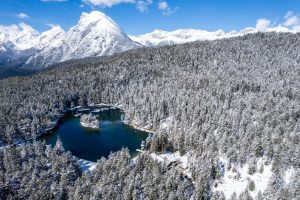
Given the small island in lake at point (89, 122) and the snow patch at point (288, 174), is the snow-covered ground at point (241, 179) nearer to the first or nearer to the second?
the snow patch at point (288, 174)

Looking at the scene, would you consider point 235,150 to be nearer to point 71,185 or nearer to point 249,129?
point 249,129

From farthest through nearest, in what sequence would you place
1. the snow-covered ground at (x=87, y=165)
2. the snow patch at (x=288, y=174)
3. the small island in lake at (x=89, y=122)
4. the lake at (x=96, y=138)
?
the small island in lake at (x=89, y=122) < the lake at (x=96, y=138) < the snow-covered ground at (x=87, y=165) < the snow patch at (x=288, y=174)

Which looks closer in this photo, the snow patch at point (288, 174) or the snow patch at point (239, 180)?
the snow patch at point (288, 174)

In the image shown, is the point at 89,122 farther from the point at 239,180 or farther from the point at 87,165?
the point at 239,180

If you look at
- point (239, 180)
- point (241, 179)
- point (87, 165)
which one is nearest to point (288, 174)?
point (241, 179)

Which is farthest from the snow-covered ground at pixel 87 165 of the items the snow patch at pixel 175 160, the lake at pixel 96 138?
the snow patch at pixel 175 160

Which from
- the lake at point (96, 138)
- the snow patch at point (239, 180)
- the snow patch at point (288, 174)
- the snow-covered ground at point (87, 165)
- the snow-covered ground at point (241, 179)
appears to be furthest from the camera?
the lake at point (96, 138)

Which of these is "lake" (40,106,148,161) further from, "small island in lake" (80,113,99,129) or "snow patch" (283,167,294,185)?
"snow patch" (283,167,294,185)

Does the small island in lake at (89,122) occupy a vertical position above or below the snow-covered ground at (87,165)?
above
